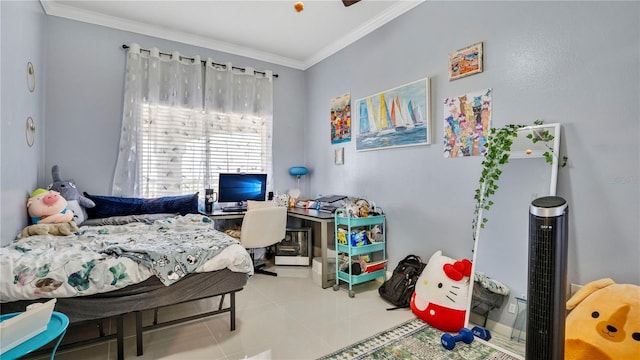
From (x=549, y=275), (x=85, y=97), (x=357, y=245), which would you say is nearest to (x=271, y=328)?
(x=357, y=245)

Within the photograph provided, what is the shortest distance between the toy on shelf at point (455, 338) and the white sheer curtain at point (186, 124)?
3029mm

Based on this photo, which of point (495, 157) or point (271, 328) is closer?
point (495, 157)

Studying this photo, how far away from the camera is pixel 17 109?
2.22m

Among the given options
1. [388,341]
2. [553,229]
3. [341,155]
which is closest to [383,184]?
[341,155]

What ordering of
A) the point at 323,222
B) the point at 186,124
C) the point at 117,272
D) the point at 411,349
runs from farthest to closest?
1. the point at 186,124
2. the point at 323,222
3. the point at 411,349
4. the point at 117,272

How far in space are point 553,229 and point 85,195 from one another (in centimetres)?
395

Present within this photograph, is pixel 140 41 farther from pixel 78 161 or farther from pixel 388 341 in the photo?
pixel 388 341

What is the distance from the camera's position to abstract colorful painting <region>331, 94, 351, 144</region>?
3799 mm

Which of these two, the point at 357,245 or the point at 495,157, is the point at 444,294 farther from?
the point at 495,157

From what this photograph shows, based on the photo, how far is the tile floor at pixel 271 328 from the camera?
6.61ft

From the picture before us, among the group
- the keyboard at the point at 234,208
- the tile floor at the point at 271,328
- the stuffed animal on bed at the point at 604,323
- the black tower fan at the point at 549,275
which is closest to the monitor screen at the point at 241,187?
the keyboard at the point at 234,208

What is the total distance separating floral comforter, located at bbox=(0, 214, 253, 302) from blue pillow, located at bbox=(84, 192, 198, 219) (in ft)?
2.10

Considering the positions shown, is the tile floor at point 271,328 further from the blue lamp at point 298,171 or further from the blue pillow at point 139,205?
the blue lamp at point 298,171

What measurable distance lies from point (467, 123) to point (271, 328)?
2.23m
